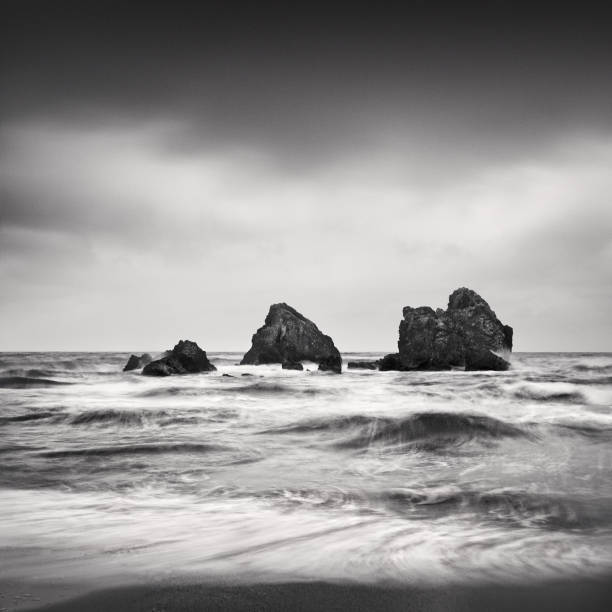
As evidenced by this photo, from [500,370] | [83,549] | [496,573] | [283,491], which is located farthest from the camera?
[500,370]

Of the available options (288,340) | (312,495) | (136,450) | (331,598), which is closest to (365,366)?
(288,340)

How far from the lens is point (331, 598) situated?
2.74 metres

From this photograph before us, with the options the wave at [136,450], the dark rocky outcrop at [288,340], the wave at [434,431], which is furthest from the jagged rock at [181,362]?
the wave at [136,450]

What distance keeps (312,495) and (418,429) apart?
5165 millimetres

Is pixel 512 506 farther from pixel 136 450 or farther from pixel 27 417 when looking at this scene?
pixel 27 417

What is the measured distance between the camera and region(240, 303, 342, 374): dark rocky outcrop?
4425 cm

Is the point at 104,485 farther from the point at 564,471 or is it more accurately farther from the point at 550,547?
the point at 564,471

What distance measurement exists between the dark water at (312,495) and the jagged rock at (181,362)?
57.8 feet

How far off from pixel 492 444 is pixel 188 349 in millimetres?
26537

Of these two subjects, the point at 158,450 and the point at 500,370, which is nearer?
the point at 158,450

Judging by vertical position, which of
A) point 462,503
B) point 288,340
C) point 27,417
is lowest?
point 27,417

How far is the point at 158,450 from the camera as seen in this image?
Answer: 316 inches

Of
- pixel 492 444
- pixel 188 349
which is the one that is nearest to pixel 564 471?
pixel 492 444

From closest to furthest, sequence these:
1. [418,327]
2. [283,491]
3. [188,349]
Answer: [283,491] < [188,349] < [418,327]
